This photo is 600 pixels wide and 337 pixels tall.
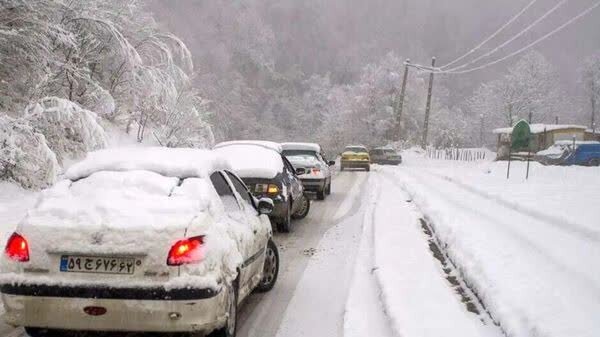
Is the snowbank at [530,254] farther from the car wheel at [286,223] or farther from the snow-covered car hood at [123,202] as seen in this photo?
the snow-covered car hood at [123,202]

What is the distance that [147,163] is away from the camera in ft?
15.1

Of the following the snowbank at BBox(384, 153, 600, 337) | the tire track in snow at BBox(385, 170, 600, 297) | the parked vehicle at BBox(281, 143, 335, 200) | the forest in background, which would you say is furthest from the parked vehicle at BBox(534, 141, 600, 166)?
the tire track in snow at BBox(385, 170, 600, 297)

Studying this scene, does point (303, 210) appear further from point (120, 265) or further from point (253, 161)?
point (120, 265)

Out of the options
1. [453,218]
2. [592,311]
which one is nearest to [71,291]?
[592,311]

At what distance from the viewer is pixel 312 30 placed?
138m

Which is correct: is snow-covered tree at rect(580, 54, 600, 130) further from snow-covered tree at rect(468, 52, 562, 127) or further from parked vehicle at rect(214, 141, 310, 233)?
parked vehicle at rect(214, 141, 310, 233)

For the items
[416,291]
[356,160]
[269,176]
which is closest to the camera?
[416,291]

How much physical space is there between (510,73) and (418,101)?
63.9 ft

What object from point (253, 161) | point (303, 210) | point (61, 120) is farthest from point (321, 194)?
point (61, 120)

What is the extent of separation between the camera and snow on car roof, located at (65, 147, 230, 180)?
455cm

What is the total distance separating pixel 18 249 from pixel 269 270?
2.92 metres

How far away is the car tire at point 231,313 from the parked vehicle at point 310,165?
416 inches

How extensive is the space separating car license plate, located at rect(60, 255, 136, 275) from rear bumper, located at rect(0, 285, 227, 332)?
4.9 inches

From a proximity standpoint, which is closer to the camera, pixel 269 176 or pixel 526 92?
pixel 269 176
